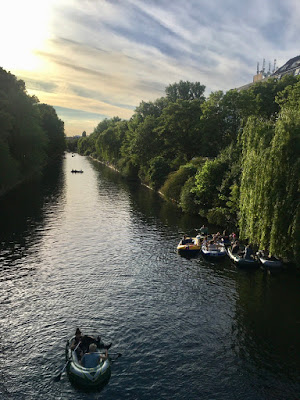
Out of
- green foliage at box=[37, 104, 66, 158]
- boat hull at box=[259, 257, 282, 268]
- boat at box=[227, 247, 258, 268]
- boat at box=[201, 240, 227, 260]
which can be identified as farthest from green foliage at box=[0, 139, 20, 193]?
green foliage at box=[37, 104, 66, 158]

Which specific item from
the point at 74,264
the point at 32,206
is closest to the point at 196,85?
the point at 32,206

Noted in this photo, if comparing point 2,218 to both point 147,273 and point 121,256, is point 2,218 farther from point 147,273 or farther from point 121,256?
point 147,273

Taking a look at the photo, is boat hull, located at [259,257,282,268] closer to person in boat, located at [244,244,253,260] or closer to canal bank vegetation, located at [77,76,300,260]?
person in boat, located at [244,244,253,260]

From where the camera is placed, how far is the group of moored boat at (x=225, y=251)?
109 ft

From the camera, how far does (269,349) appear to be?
68.0 feet

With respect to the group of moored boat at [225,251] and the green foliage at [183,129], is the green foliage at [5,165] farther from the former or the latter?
the green foliage at [183,129]

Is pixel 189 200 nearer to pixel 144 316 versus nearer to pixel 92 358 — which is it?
pixel 144 316

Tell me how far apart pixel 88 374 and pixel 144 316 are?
7.41m

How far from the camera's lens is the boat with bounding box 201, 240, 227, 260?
36.0 meters

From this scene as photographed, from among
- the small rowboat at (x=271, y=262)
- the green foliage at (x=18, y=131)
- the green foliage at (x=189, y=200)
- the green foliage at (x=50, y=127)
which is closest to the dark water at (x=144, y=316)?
the small rowboat at (x=271, y=262)

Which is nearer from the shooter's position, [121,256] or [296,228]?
[296,228]

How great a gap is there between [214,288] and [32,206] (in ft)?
131

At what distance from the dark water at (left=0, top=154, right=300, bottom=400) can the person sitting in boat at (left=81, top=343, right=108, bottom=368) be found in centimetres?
112

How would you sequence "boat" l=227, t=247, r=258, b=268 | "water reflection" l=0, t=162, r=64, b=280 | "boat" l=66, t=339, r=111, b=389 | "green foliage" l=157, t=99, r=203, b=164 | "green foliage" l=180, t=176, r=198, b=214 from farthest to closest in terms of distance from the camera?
"green foliage" l=157, t=99, r=203, b=164 → "green foliage" l=180, t=176, r=198, b=214 → "water reflection" l=0, t=162, r=64, b=280 → "boat" l=227, t=247, r=258, b=268 → "boat" l=66, t=339, r=111, b=389
